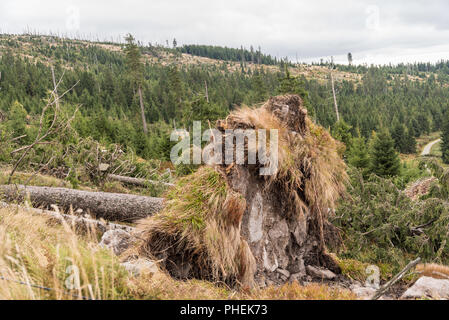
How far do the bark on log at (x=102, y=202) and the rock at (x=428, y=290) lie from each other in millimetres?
7014

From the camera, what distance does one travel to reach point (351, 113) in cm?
6750

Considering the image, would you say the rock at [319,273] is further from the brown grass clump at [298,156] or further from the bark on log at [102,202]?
the bark on log at [102,202]

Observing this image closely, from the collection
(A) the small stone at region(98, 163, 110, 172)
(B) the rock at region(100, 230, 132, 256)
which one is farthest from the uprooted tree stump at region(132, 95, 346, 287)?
(A) the small stone at region(98, 163, 110, 172)

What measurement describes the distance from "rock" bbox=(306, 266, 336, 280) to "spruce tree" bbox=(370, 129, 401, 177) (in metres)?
18.0

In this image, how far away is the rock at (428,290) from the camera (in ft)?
10.2

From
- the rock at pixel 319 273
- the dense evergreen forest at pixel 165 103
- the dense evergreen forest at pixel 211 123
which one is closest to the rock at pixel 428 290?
the rock at pixel 319 273

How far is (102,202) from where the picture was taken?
10.2 meters

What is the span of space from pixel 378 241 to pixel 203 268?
4.27m

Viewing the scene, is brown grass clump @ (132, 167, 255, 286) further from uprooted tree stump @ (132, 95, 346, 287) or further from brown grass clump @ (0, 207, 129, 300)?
brown grass clump @ (0, 207, 129, 300)

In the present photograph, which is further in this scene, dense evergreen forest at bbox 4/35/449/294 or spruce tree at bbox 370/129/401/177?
spruce tree at bbox 370/129/401/177

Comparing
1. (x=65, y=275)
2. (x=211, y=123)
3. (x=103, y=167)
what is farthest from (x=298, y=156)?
(x=211, y=123)

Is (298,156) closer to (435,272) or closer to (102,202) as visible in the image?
(435,272)

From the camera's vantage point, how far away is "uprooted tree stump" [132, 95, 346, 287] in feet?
12.4
